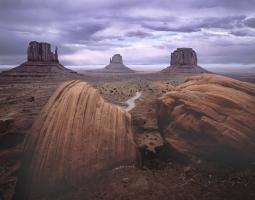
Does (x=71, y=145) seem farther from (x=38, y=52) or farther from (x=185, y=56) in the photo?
(x=185, y=56)

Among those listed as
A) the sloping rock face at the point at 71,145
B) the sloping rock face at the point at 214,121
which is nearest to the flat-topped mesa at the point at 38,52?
the sloping rock face at the point at 71,145

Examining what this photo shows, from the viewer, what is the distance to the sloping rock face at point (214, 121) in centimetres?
1084

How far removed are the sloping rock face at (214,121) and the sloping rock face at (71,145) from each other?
237cm

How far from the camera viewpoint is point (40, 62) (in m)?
120

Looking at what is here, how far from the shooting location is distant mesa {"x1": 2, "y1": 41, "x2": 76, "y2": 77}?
4361 inches

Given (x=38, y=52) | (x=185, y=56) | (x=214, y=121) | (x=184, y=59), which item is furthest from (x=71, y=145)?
(x=185, y=56)

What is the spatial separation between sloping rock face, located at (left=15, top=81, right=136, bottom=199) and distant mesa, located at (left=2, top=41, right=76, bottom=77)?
100084mm

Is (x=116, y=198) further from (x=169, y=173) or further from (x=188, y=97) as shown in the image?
(x=188, y=97)

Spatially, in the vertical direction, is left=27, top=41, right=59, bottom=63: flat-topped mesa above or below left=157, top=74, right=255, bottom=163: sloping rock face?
above

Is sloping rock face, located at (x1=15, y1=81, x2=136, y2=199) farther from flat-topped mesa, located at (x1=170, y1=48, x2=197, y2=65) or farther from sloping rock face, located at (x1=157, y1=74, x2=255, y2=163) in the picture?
flat-topped mesa, located at (x1=170, y1=48, x2=197, y2=65)

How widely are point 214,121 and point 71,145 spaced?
19.6ft

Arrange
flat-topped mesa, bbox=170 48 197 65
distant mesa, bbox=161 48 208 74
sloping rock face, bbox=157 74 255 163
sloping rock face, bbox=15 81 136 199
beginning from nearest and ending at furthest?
1. sloping rock face, bbox=15 81 136 199
2. sloping rock face, bbox=157 74 255 163
3. distant mesa, bbox=161 48 208 74
4. flat-topped mesa, bbox=170 48 197 65

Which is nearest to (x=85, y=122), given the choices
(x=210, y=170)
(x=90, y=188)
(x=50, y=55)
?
(x=90, y=188)

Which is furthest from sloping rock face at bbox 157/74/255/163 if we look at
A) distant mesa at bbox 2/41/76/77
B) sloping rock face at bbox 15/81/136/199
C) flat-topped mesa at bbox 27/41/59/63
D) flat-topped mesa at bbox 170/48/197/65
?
flat-topped mesa at bbox 170/48/197/65
